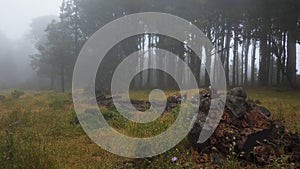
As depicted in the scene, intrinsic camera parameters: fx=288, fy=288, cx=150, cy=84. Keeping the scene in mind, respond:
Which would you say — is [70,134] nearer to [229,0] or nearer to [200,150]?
[200,150]

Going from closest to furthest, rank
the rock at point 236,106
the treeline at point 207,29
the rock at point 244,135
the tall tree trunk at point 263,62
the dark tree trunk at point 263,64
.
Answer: the rock at point 244,135 → the rock at point 236,106 → the treeline at point 207,29 → the tall tree trunk at point 263,62 → the dark tree trunk at point 263,64

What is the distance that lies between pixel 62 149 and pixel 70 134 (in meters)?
1.58

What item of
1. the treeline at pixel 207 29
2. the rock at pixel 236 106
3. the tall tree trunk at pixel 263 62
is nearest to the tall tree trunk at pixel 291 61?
the treeline at pixel 207 29

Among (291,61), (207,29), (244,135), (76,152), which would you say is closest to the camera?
(244,135)

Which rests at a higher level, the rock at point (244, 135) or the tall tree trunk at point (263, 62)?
the tall tree trunk at point (263, 62)

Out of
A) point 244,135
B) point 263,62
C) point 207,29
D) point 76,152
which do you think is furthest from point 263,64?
point 76,152

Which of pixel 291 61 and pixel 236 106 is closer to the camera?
pixel 236 106

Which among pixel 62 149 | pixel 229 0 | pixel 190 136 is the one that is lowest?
pixel 62 149

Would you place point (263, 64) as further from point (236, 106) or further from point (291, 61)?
point (236, 106)

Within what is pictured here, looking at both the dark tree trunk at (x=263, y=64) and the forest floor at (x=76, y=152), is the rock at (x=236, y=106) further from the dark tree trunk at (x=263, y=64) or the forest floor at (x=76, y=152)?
the dark tree trunk at (x=263, y=64)

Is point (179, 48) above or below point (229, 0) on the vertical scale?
below

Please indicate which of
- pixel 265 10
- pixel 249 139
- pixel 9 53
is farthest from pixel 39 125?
pixel 9 53

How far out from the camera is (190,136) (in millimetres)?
4902

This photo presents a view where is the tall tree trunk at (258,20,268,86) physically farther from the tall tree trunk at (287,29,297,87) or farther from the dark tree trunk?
the tall tree trunk at (287,29,297,87)
